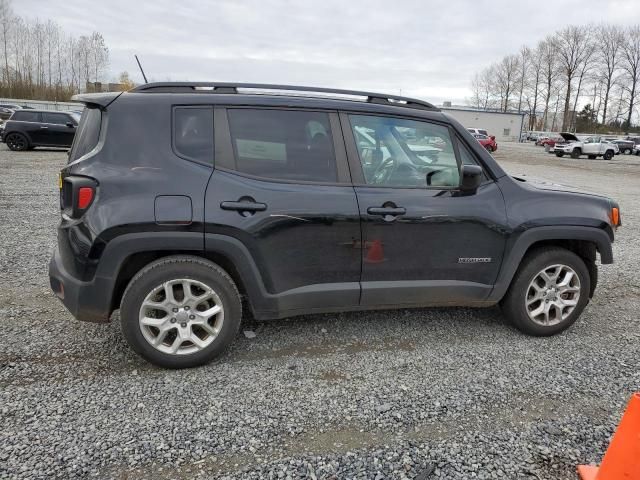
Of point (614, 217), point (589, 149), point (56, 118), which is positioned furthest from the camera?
point (589, 149)

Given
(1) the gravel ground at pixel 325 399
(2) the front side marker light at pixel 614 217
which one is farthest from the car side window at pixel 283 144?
(2) the front side marker light at pixel 614 217

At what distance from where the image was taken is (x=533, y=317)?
12.5 feet

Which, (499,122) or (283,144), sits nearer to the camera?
(283,144)

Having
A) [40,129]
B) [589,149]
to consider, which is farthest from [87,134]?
[589,149]

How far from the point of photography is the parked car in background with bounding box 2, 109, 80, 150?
17750 millimetres

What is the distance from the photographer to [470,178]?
3.43 meters

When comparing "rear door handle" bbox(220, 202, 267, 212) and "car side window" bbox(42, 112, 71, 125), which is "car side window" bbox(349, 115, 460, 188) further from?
"car side window" bbox(42, 112, 71, 125)

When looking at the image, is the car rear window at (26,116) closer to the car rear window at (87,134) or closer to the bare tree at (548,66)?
the car rear window at (87,134)

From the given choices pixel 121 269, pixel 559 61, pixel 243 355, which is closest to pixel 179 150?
pixel 121 269

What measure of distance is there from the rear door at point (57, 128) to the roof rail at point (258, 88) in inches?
675

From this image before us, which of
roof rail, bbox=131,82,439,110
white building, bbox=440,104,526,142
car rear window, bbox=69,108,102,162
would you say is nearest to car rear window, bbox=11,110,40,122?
car rear window, bbox=69,108,102,162

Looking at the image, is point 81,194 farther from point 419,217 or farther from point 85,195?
point 419,217

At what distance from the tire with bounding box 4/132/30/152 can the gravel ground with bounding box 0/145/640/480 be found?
16.8 m

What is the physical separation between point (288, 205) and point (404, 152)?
1018 mm
